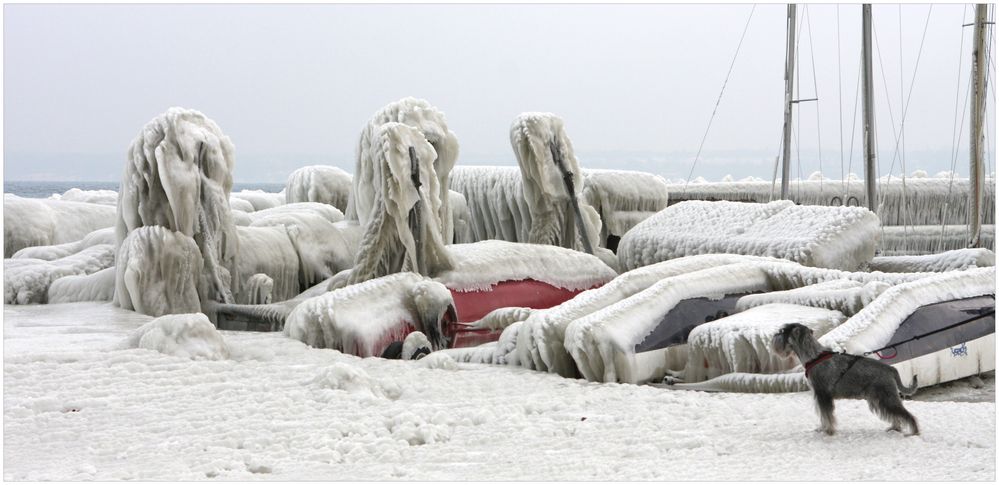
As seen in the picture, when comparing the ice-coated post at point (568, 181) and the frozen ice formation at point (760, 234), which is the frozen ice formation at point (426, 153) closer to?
the ice-coated post at point (568, 181)

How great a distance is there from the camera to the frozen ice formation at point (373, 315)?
6.50 metres

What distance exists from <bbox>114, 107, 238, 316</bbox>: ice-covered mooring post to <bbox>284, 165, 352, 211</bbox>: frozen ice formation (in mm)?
3219

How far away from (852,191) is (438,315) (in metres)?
9.01

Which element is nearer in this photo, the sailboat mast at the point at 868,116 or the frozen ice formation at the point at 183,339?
the frozen ice formation at the point at 183,339

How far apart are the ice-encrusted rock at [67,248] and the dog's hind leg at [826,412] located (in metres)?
6.99

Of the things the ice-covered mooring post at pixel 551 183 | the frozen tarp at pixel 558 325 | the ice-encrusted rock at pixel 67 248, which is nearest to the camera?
the frozen tarp at pixel 558 325

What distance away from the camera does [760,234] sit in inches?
336

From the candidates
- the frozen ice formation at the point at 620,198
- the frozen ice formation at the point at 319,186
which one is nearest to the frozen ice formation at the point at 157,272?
the frozen ice formation at the point at 319,186

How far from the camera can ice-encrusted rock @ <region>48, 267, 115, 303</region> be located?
26.0 ft

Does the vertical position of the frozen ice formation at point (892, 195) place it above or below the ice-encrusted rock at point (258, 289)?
below

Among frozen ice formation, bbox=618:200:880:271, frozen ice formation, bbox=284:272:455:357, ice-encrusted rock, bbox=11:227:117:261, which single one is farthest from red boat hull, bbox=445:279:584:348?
ice-encrusted rock, bbox=11:227:117:261

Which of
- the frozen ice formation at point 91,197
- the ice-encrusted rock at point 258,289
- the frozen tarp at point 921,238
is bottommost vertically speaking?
the frozen tarp at point 921,238

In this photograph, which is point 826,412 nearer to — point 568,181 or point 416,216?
point 416,216

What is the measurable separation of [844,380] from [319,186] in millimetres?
8330
